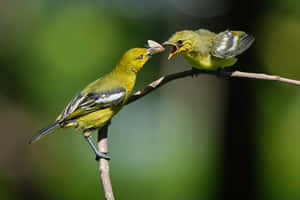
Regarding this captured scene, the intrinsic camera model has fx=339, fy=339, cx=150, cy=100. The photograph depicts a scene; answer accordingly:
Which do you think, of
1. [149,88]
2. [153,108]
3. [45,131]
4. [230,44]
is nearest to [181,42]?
[230,44]

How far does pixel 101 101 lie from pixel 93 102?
8cm

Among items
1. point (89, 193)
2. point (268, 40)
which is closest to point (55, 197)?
point (89, 193)

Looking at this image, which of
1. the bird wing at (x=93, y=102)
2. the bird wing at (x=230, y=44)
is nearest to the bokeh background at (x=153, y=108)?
the bird wing at (x=230, y=44)

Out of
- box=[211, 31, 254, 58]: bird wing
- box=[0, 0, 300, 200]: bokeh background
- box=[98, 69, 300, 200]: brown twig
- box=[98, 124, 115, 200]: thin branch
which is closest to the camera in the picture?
box=[98, 124, 115, 200]: thin branch

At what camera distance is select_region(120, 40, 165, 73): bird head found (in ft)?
10.2

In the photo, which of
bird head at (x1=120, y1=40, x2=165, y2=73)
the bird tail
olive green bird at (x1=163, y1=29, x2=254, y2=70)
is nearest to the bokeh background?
olive green bird at (x1=163, y1=29, x2=254, y2=70)

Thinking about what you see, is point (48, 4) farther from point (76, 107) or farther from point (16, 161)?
point (76, 107)

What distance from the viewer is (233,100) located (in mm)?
6988

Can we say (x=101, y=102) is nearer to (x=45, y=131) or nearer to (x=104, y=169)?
(x=45, y=131)

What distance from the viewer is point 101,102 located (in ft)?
10.5

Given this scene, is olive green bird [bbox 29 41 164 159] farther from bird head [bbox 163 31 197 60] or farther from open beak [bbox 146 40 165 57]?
bird head [bbox 163 31 197 60]

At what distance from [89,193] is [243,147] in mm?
3495

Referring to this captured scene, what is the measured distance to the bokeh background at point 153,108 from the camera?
6887 millimetres

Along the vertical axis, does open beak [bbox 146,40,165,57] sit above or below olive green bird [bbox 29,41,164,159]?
above
